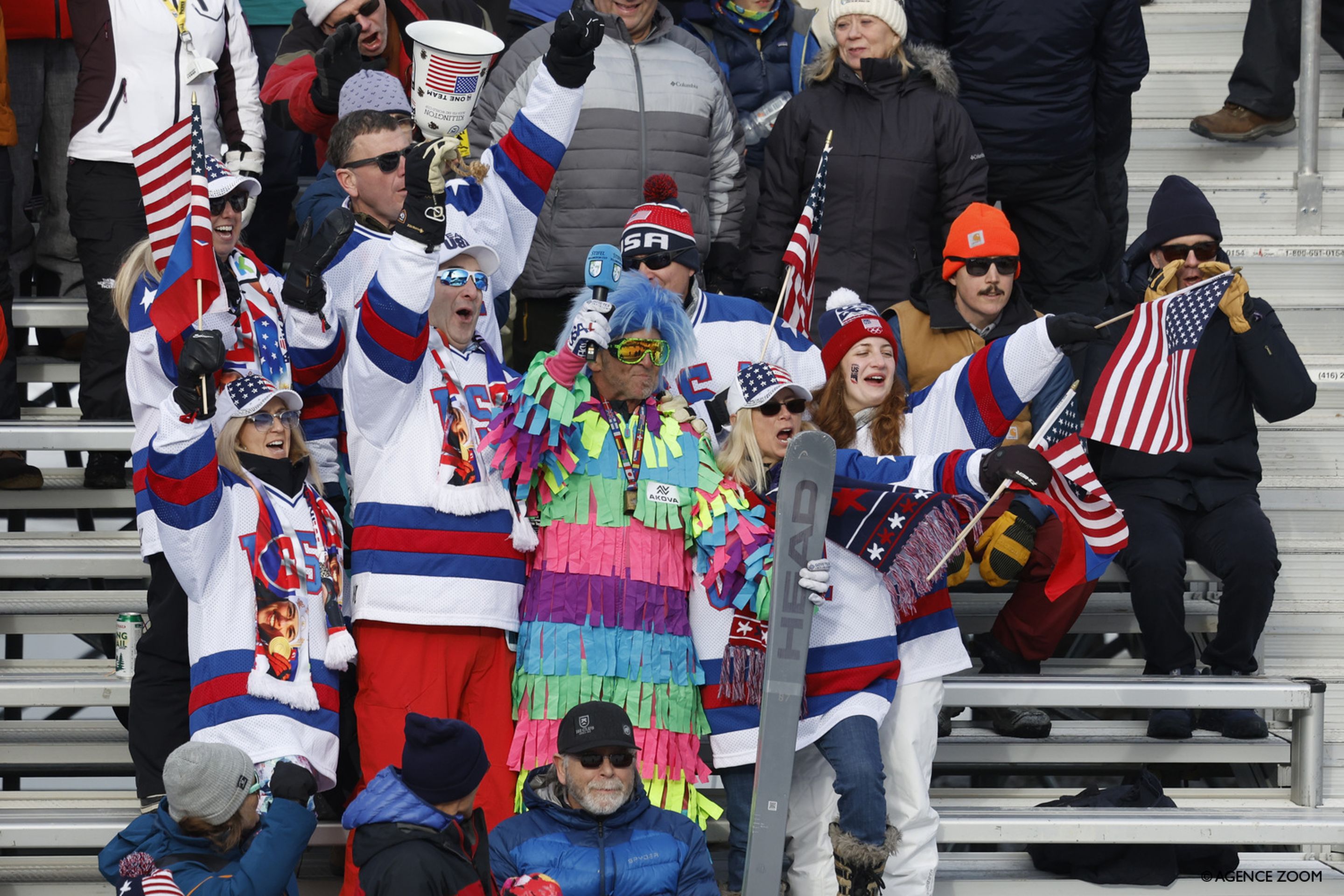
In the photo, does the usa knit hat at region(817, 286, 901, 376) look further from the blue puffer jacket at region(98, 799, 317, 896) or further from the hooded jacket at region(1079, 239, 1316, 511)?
the blue puffer jacket at region(98, 799, 317, 896)

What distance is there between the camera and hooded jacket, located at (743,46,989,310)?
5.51 metres

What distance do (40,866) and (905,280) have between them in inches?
123

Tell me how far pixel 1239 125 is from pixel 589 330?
4.39m

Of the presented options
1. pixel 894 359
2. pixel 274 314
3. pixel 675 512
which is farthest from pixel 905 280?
pixel 274 314

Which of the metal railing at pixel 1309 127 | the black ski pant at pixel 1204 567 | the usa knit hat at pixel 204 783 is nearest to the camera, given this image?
the usa knit hat at pixel 204 783

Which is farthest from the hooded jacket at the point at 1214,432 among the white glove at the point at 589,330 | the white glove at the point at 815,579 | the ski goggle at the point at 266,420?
the ski goggle at the point at 266,420

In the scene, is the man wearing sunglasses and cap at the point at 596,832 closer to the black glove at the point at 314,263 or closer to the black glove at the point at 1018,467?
the black glove at the point at 1018,467

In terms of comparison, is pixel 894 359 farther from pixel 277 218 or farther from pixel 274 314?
pixel 277 218

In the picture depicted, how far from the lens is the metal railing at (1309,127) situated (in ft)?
22.6

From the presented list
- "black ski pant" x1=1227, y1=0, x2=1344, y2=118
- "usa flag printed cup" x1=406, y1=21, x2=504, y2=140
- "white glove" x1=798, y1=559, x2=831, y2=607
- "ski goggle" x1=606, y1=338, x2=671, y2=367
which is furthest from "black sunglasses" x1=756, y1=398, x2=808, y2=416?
"black ski pant" x1=1227, y1=0, x2=1344, y2=118

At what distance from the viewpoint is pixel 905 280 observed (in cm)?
552

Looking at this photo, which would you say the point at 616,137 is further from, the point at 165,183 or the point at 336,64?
the point at 165,183

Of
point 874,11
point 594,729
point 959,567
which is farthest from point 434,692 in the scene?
point 874,11

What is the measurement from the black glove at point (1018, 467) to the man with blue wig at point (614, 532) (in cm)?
61
